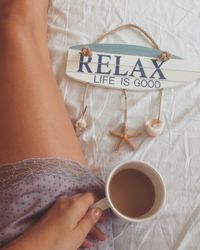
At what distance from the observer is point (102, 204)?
1.99ft

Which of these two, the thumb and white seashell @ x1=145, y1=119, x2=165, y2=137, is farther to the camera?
white seashell @ x1=145, y1=119, x2=165, y2=137

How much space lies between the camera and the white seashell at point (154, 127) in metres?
0.74

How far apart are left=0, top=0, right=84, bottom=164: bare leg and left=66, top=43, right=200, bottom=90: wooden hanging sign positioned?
7cm

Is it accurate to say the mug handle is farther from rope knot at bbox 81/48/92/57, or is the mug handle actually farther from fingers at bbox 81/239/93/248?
rope knot at bbox 81/48/92/57

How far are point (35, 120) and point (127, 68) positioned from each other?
9.5 inches

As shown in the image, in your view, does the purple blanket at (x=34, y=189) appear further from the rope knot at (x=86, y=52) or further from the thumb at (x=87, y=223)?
the rope knot at (x=86, y=52)

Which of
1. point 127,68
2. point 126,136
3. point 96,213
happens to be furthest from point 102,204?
point 127,68

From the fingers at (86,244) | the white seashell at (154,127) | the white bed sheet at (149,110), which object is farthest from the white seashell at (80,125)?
the fingers at (86,244)

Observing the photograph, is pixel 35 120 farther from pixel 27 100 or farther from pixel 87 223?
pixel 87 223

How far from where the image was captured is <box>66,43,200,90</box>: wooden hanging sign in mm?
794

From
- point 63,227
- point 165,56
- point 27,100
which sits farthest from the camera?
point 165,56

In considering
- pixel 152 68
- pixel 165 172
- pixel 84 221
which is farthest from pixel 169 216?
pixel 152 68

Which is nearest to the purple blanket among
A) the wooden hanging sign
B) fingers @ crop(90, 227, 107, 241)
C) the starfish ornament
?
fingers @ crop(90, 227, 107, 241)

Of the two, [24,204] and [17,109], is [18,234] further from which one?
[17,109]
